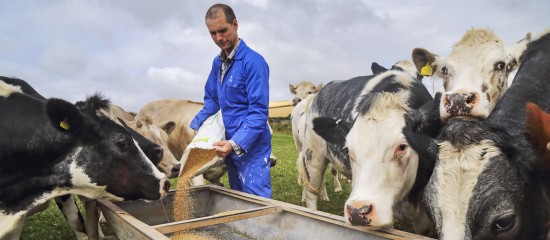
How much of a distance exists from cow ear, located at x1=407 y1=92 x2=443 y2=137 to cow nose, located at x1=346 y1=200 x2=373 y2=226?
1.05 m

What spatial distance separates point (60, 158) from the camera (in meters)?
3.74

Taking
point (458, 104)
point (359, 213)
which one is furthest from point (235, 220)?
point (458, 104)

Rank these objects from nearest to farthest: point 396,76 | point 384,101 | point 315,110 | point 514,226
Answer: point 514,226 → point 384,101 → point 396,76 → point 315,110

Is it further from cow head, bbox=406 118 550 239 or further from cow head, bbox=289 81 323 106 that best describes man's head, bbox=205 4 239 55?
cow head, bbox=289 81 323 106

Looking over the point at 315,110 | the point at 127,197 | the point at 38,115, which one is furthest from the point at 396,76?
the point at 38,115

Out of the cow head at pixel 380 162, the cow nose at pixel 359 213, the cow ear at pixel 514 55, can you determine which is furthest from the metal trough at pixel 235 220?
the cow ear at pixel 514 55

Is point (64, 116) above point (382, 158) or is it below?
above

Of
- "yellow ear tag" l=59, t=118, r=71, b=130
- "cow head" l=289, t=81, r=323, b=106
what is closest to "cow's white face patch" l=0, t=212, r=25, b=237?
"yellow ear tag" l=59, t=118, r=71, b=130

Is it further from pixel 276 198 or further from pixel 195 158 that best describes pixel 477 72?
pixel 276 198

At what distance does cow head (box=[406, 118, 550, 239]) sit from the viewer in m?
2.38

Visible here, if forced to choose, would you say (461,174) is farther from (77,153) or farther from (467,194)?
(77,153)

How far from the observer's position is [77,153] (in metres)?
3.77

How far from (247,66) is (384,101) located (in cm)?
135

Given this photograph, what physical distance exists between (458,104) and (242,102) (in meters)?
2.00
